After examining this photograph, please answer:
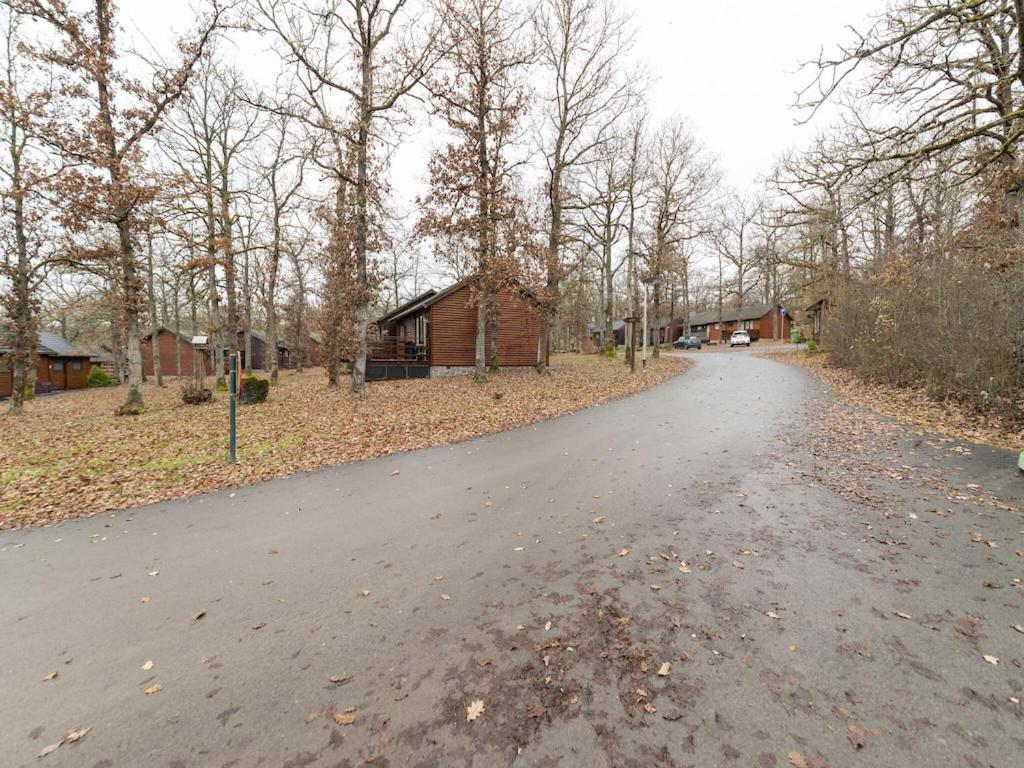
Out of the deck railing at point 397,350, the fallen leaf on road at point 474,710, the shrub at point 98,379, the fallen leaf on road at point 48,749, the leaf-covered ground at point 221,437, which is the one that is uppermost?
the deck railing at point 397,350

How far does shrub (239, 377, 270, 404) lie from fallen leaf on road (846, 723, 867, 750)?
54.1 ft

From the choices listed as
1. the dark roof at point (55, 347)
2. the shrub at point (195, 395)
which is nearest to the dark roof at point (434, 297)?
the shrub at point (195, 395)

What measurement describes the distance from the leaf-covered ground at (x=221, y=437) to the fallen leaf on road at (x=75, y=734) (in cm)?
482

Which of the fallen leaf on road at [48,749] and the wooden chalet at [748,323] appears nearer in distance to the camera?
the fallen leaf on road at [48,749]

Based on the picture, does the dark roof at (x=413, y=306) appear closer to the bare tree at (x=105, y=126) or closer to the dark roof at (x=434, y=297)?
the dark roof at (x=434, y=297)

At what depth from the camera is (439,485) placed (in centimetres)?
660

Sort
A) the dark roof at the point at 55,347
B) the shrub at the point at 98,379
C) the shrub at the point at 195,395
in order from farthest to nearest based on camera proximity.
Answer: the shrub at the point at 98,379, the dark roof at the point at 55,347, the shrub at the point at 195,395

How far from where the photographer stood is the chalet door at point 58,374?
31453mm

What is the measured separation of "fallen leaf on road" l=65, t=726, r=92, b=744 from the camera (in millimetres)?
2373

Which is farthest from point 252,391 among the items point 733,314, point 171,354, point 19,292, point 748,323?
point 733,314

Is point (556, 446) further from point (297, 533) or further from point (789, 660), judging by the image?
point (789, 660)

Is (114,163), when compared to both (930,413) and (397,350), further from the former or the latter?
(930,413)

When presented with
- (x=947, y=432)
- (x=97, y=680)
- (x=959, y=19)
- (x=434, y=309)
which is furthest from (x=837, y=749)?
(x=434, y=309)

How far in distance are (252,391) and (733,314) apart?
208 ft
